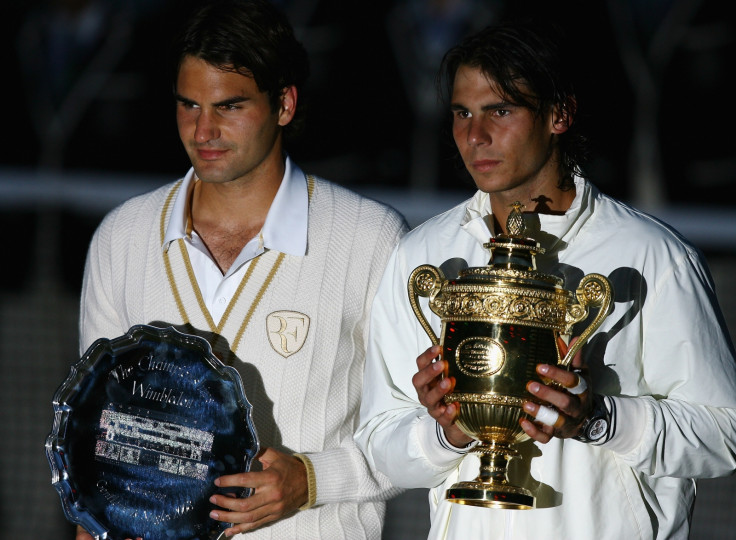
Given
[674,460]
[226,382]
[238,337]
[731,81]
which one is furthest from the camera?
[731,81]

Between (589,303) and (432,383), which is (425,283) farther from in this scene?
(589,303)

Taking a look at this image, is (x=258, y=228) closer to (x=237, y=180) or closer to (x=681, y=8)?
(x=237, y=180)

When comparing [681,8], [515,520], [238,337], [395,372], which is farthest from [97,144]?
[515,520]

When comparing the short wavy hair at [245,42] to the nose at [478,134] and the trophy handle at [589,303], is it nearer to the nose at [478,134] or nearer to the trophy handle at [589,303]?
the nose at [478,134]

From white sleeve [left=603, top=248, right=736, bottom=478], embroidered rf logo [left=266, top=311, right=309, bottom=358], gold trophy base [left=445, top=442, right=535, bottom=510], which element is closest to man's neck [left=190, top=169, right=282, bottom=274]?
embroidered rf logo [left=266, top=311, right=309, bottom=358]

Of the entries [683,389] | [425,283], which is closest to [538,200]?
[425,283]

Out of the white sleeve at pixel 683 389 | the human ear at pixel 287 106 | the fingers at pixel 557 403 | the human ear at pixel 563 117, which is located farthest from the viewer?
the human ear at pixel 287 106

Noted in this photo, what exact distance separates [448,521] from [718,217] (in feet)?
10.8

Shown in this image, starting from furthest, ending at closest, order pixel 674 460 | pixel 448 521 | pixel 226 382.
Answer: pixel 226 382 → pixel 448 521 → pixel 674 460

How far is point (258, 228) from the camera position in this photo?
10.4 feet

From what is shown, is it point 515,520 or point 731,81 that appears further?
point 731,81

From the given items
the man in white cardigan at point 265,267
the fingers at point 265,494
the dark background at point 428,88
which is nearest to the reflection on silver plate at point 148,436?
the fingers at point 265,494

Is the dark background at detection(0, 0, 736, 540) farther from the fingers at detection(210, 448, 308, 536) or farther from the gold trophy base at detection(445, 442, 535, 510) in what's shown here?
the gold trophy base at detection(445, 442, 535, 510)

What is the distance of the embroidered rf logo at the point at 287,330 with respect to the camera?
2.98 meters
